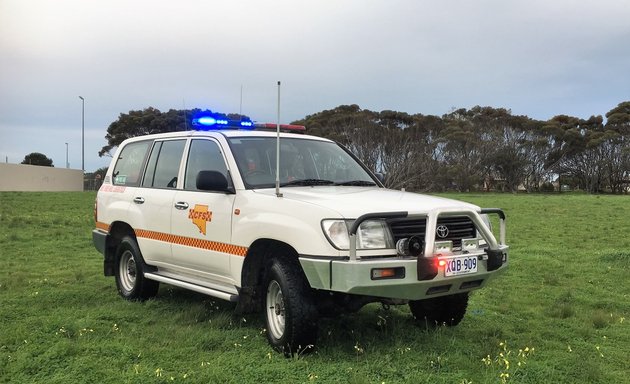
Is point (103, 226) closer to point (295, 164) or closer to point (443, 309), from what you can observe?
point (295, 164)

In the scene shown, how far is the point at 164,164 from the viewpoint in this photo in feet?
21.5

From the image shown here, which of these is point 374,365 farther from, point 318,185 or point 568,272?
point 568,272

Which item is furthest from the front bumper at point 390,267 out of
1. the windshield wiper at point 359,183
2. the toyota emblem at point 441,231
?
the windshield wiper at point 359,183

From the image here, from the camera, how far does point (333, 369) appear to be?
14.4ft

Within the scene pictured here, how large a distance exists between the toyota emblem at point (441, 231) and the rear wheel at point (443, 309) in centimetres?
118

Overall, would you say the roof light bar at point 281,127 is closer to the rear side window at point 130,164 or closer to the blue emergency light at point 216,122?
the blue emergency light at point 216,122

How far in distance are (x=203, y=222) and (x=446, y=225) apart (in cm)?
233

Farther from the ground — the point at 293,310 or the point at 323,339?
the point at 293,310

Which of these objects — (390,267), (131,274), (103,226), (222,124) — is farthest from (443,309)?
(103,226)

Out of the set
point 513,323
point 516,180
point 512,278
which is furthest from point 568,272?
point 516,180

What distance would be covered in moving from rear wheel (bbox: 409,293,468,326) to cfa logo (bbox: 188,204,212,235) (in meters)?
2.20

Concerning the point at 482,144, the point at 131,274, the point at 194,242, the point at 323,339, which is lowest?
the point at 323,339

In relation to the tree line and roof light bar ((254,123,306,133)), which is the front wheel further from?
the tree line

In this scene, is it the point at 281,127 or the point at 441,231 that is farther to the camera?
the point at 281,127
